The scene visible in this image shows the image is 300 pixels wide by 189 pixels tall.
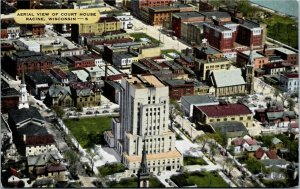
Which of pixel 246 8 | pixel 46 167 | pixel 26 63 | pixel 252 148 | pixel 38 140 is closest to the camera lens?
pixel 46 167

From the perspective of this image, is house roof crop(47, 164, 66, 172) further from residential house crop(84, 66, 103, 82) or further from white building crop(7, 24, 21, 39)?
white building crop(7, 24, 21, 39)

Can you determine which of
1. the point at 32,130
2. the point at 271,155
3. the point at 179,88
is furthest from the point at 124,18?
the point at 271,155

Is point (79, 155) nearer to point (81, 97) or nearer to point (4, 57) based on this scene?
point (81, 97)

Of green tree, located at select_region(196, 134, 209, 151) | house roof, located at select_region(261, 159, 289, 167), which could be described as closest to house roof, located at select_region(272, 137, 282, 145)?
house roof, located at select_region(261, 159, 289, 167)

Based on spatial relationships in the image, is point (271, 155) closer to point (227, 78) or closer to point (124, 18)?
point (227, 78)

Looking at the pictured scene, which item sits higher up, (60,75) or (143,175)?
(143,175)

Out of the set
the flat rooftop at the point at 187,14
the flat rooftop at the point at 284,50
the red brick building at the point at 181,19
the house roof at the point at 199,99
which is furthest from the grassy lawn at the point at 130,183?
the flat rooftop at the point at 187,14
